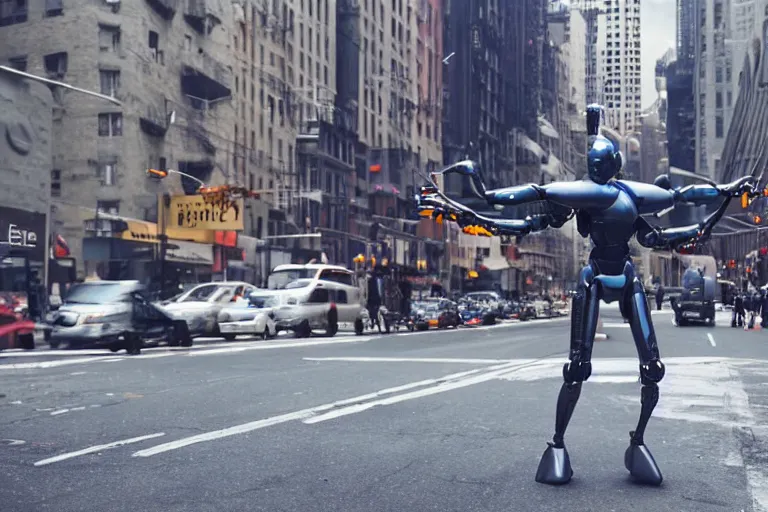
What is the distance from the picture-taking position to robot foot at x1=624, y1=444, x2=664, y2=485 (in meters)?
6.36

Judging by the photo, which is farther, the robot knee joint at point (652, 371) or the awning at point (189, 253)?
the awning at point (189, 253)

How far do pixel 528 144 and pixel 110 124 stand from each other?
106 meters

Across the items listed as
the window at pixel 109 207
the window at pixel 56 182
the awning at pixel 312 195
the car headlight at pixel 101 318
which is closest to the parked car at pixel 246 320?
the car headlight at pixel 101 318

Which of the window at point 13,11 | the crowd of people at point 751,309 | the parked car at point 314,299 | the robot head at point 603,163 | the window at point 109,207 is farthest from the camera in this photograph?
the window at point 109,207

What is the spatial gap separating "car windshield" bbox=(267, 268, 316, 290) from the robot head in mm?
25766

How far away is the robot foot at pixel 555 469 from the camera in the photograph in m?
6.33

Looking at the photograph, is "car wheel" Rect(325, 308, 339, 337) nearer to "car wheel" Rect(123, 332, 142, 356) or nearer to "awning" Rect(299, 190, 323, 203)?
"car wheel" Rect(123, 332, 142, 356)

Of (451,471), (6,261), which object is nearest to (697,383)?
(451,471)

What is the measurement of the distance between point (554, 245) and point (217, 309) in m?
99.9

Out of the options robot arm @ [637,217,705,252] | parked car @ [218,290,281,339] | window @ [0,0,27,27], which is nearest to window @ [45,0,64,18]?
window @ [0,0,27,27]

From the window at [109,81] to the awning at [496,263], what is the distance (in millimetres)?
64376

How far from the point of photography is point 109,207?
46.1m

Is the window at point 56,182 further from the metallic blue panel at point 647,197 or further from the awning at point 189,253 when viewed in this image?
the metallic blue panel at point 647,197

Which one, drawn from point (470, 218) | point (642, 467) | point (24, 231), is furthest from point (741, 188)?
point (24, 231)
